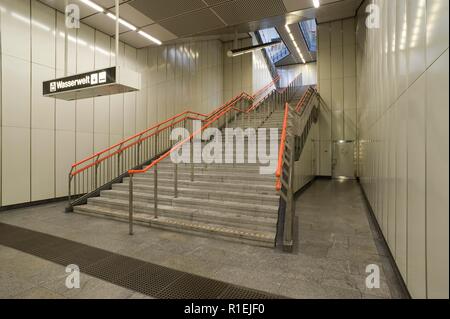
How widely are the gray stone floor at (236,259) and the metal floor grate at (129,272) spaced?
0.11m

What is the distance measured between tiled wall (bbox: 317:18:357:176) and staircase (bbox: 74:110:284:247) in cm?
543

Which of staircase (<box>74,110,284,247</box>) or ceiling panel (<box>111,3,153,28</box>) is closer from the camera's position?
staircase (<box>74,110,284,247</box>)

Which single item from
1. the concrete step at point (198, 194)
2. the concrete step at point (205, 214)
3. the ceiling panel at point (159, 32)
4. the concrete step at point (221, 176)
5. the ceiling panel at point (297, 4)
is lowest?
the concrete step at point (205, 214)

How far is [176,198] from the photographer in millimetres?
5023

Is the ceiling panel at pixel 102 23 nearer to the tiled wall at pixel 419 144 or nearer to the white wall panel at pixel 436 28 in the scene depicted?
the tiled wall at pixel 419 144

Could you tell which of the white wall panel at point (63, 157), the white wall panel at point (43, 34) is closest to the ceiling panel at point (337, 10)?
the white wall panel at point (43, 34)

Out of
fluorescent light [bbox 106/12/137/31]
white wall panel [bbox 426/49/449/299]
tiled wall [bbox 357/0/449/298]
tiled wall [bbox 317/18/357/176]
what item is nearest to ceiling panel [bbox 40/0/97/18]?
fluorescent light [bbox 106/12/137/31]

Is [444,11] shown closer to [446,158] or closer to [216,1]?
[446,158]

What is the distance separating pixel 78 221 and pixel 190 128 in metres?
5.52

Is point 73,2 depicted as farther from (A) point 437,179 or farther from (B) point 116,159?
(A) point 437,179

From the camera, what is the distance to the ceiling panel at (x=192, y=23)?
6.94 meters

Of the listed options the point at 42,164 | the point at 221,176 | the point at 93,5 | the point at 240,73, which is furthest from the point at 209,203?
the point at 240,73

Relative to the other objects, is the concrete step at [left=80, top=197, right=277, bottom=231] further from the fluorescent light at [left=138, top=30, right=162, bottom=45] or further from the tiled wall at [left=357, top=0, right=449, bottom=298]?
the fluorescent light at [left=138, top=30, right=162, bottom=45]

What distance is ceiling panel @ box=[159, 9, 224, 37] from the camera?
6942mm
